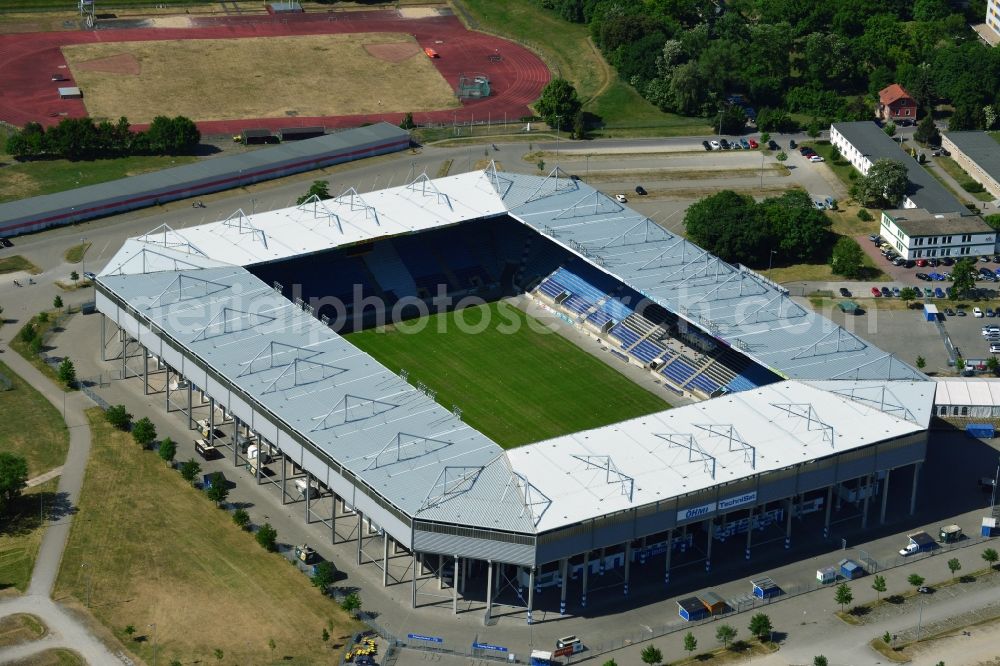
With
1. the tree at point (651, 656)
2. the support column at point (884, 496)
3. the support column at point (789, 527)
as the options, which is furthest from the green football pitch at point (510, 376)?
the tree at point (651, 656)

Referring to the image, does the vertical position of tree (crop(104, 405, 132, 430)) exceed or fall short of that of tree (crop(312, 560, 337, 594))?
it exceeds it

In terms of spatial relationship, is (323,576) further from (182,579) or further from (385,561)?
(182,579)

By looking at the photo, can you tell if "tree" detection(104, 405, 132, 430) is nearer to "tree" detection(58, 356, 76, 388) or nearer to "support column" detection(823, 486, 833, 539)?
"tree" detection(58, 356, 76, 388)

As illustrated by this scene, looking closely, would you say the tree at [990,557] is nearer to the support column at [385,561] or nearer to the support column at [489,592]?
the support column at [489,592]

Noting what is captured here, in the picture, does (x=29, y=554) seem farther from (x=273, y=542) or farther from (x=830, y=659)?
(x=830, y=659)

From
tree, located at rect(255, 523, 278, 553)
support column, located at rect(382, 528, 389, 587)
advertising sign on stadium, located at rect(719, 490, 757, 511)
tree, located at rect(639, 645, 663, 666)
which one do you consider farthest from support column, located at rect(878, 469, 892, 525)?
tree, located at rect(255, 523, 278, 553)

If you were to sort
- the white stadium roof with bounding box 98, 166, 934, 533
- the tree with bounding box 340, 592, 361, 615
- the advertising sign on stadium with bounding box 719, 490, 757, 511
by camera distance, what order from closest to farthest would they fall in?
1. the tree with bounding box 340, 592, 361, 615
2. the white stadium roof with bounding box 98, 166, 934, 533
3. the advertising sign on stadium with bounding box 719, 490, 757, 511
